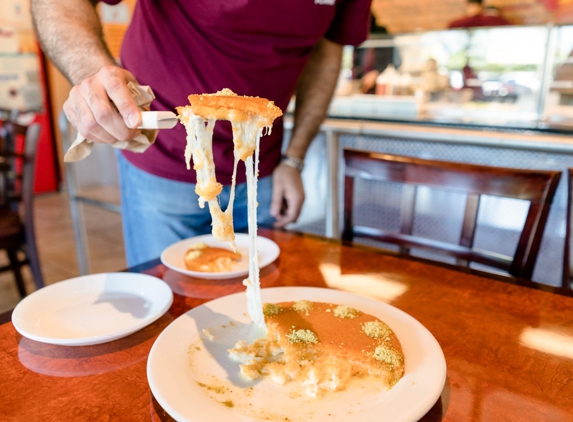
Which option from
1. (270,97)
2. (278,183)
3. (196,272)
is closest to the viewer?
(196,272)

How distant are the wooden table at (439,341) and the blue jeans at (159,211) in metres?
0.35

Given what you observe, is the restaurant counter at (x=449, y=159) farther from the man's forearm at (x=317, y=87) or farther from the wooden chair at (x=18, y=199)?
the wooden chair at (x=18, y=199)

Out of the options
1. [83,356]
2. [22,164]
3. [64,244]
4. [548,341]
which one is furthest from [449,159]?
[64,244]

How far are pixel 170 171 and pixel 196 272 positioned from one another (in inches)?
21.7

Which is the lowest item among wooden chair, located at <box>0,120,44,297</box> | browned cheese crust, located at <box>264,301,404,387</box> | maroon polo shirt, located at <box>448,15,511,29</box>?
wooden chair, located at <box>0,120,44,297</box>

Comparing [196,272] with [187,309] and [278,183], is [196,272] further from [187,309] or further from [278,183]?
[278,183]

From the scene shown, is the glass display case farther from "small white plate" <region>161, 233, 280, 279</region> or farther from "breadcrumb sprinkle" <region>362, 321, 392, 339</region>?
"breadcrumb sprinkle" <region>362, 321, 392, 339</region>

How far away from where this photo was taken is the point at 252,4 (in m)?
1.41

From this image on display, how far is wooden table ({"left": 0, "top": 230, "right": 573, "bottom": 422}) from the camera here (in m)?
0.72

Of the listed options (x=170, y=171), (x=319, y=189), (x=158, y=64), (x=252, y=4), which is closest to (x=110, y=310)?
(x=170, y=171)

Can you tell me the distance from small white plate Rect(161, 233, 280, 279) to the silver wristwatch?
16.2 inches

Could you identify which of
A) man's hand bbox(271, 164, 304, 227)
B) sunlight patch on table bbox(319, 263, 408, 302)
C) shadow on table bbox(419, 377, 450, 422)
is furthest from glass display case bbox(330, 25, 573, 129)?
shadow on table bbox(419, 377, 450, 422)

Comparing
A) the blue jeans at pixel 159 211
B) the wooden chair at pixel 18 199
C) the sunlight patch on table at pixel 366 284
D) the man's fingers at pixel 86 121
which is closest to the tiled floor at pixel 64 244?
the wooden chair at pixel 18 199

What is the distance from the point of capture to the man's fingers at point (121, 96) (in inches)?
36.7
